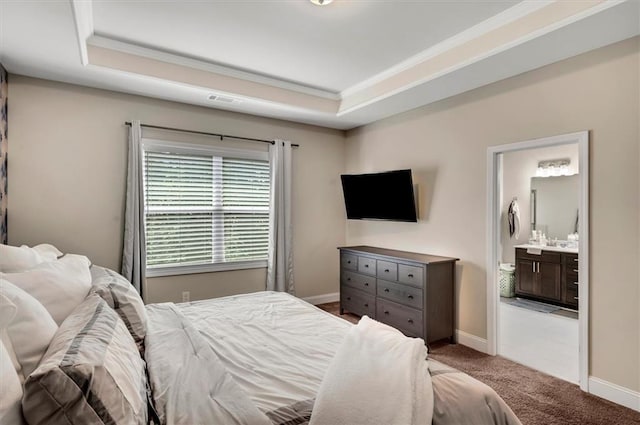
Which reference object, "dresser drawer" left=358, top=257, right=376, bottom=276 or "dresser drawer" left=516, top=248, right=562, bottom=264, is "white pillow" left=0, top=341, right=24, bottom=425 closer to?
"dresser drawer" left=358, top=257, right=376, bottom=276

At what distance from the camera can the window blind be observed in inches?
155

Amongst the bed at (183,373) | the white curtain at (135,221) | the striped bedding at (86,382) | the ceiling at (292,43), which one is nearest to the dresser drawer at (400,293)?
the bed at (183,373)

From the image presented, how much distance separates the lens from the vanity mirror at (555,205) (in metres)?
5.44

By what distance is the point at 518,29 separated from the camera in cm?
256

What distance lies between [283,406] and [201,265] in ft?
10.1

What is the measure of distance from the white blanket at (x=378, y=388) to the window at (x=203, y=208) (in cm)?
307

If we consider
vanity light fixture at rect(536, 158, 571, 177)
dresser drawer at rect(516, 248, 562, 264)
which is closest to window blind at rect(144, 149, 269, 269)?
dresser drawer at rect(516, 248, 562, 264)

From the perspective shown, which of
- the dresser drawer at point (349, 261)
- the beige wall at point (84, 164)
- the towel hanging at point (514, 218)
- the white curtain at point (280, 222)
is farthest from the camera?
the towel hanging at point (514, 218)

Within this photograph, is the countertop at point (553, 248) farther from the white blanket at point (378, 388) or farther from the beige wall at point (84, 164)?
the white blanket at point (378, 388)

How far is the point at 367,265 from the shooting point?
4.15 m

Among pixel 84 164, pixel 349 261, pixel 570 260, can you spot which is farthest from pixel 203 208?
pixel 570 260

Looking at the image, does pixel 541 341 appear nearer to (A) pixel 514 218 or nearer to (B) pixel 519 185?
(A) pixel 514 218

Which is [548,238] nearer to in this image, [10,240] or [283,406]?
[283,406]

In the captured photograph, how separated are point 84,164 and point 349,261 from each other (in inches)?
122
